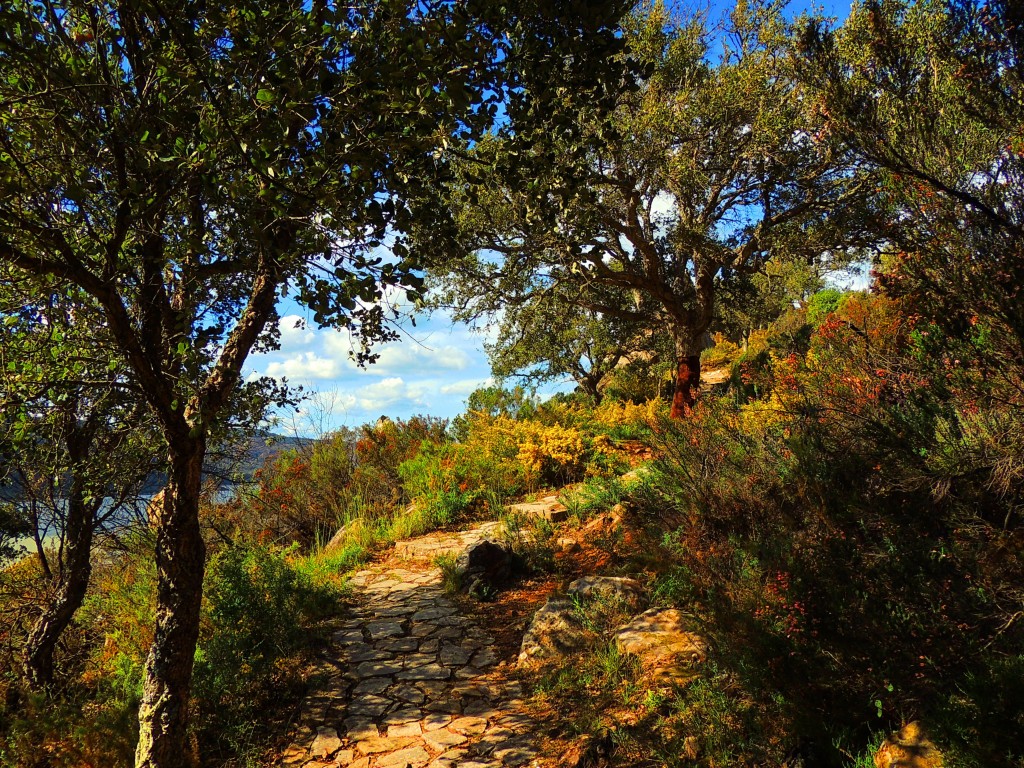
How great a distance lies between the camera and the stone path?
169 inches

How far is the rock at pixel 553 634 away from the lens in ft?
17.4

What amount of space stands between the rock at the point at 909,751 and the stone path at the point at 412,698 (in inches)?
88.3

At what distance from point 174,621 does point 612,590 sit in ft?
12.5

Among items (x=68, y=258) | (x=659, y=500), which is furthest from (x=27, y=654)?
(x=659, y=500)

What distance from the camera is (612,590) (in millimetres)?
5637

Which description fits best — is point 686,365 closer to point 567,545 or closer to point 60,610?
point 567,545

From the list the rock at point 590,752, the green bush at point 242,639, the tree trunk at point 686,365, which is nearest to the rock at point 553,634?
the rock at point 590,752

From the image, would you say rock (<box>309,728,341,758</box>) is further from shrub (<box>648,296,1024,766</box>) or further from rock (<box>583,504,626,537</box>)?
rock (<box>583,504,626,537</box>)

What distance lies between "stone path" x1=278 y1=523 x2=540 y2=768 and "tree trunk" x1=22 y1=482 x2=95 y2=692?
238 cm

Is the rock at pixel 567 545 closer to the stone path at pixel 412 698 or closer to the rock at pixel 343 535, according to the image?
the stone path at pixel 412 698

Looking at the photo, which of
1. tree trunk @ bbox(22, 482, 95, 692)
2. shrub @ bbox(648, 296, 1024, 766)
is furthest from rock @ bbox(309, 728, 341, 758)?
shrub @ bbox(648, 296, 1024, 766)

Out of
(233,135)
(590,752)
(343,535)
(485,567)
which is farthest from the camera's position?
(343,535)

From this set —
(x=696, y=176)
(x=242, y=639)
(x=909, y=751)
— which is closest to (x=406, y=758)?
(x=242, y=639)

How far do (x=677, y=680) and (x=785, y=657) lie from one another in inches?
44.6
